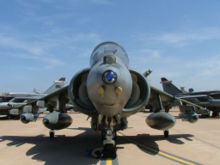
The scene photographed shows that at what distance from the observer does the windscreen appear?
579 centimetres

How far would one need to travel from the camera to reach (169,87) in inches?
1346

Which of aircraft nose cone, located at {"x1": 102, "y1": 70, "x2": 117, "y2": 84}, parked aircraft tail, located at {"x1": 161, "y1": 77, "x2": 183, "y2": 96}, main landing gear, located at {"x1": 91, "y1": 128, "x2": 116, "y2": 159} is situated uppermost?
parked aircraft tail, located at {"x1": 161, "y1": 77, "x2": 183, "y2": 96}

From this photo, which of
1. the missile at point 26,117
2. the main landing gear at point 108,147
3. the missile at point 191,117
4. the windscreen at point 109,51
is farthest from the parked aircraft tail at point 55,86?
the main landing gear at point 108,147

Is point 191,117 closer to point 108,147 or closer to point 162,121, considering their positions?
point 162,121

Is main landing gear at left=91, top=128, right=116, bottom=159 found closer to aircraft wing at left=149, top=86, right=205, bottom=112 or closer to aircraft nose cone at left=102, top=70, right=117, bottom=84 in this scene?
aircraft nose cone at left=102, top=70, right=117, bottom=84

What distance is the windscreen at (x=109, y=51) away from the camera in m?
5.79

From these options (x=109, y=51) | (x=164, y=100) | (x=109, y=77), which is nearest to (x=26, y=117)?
(x=109, y=51)

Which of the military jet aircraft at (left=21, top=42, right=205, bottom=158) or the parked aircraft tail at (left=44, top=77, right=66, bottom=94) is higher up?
the parked aircraft tail at (left=44, top=77, right=66, bottom=94)

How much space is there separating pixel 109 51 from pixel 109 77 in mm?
2467

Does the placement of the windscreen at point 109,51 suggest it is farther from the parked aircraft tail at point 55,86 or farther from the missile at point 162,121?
the parked aircraft tail at point 55,86

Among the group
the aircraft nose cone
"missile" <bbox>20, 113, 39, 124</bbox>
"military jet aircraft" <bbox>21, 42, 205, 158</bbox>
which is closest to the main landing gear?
"military jet aircraft" <bbox>21, 42, 205, 158</bbox>

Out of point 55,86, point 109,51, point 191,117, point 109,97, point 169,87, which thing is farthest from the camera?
point 169,87

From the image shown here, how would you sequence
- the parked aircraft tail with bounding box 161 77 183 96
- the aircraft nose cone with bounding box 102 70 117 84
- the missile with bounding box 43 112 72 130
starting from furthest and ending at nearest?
the parked aircraft tail with bounding box 161 77 183 96 → the missile with bounding box 43 112 72 130 → the aircraft nose cone with bounding box 102 70 117 84

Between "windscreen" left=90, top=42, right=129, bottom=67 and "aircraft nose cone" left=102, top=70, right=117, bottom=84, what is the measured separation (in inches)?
82.6
